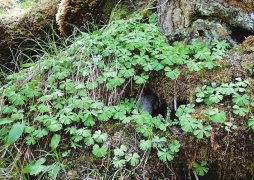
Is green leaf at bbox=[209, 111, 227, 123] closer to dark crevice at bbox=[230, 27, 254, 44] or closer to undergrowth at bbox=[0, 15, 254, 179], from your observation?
undergrowth at bbox=[0, 15, 254, 179]

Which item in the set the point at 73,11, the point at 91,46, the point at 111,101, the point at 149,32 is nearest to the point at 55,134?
the point at 111,101

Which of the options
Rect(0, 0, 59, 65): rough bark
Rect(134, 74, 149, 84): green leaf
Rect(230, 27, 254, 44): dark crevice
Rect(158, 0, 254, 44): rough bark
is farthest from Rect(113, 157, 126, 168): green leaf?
Rect(0, 0, 59, 65): rough bark

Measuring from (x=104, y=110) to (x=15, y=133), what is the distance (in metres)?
0.75

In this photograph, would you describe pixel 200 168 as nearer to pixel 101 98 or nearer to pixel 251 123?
pixel 251 123

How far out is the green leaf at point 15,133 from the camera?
2.48 meters

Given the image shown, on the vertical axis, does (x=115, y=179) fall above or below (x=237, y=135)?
below

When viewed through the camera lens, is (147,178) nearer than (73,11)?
Yes

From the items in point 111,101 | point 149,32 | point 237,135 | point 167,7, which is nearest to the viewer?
point 237,135

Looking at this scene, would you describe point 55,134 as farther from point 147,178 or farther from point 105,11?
point 105,11

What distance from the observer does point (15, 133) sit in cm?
252

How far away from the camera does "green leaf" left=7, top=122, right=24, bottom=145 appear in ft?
8.15

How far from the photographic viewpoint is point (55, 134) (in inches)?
102

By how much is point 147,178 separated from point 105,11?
2.65 m

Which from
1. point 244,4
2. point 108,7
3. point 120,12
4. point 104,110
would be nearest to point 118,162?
point 104,110
